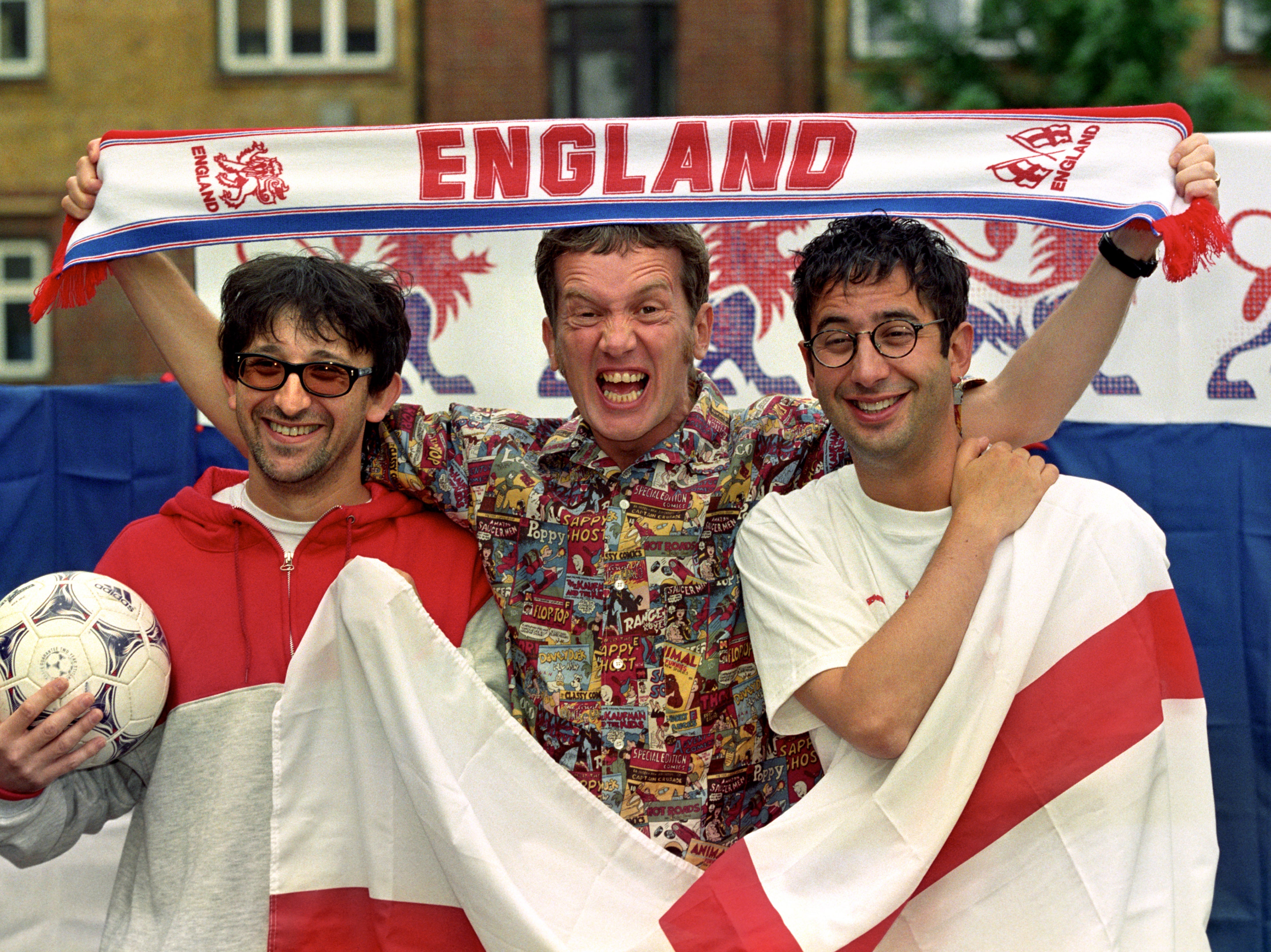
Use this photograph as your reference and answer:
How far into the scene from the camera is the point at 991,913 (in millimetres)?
2438

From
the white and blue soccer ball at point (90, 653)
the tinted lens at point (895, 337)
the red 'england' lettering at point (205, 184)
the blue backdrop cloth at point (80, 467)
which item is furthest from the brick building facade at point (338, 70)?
the white and blue soccer ball at point (90, 653)

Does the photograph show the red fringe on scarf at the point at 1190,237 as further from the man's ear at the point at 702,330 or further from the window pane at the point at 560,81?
the window pane at the point at 560,81

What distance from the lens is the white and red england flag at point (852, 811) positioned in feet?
7.80

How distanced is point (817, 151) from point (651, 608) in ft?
3.48

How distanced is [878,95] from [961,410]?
8.00 metres

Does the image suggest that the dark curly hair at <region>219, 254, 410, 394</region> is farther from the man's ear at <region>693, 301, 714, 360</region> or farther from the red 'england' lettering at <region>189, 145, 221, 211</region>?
the man's ear at <region>693, 301, 714, 360</region>

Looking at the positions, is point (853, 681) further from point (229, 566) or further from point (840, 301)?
point (229, 566)

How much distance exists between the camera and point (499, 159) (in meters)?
2.86

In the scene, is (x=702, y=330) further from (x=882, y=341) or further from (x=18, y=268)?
(x=18, y=268)

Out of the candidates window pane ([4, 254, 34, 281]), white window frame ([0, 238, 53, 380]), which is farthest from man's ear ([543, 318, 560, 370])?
window pane ([4, 254, 34, 281])

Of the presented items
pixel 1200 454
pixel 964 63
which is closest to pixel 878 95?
pixel 964 63

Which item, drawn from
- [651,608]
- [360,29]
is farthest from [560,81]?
[651,608]

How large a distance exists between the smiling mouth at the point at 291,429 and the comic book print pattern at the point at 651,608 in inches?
11.9

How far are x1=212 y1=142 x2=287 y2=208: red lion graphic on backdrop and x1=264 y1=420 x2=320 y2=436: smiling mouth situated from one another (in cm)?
55
